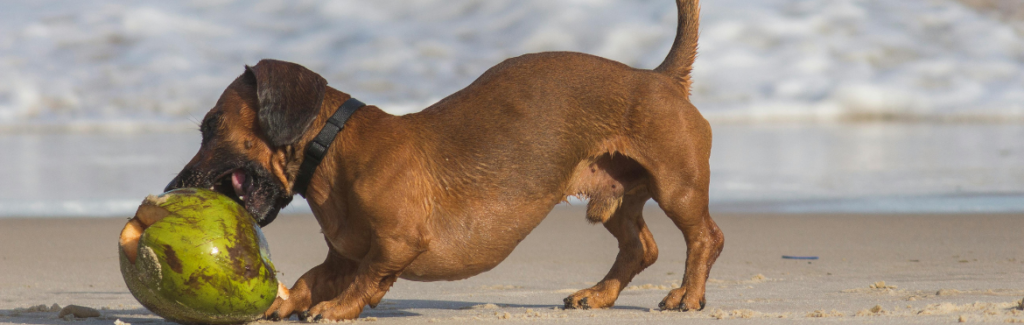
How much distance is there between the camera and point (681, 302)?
4.36 m

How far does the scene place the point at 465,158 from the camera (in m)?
4.09

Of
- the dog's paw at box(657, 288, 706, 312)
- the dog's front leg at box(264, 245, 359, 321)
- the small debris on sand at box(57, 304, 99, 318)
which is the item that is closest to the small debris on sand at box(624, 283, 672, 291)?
the dog's paw at box(657, 288, 706, 312)

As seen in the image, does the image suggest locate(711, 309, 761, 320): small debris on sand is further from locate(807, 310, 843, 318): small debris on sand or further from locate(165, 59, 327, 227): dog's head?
→ locate(165, 59, 327, 227): dog's head

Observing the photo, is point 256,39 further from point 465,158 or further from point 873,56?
point 465,158

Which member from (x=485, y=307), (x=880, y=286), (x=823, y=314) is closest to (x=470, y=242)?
(x=485, y=307)

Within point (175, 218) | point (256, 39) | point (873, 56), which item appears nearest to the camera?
point (175, 218)

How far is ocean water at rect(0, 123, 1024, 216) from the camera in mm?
8664

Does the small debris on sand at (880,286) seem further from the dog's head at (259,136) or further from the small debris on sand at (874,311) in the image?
the dog's head at (259,136)

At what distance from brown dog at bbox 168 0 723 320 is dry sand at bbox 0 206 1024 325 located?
248 millimetres

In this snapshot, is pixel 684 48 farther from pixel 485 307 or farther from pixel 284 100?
pixel 284 100

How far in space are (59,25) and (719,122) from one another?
12.0 m

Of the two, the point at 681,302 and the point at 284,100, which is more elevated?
the point at 284,100

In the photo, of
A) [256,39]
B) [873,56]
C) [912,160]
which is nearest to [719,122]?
[873,56]

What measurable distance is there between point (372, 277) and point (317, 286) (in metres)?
0.39
